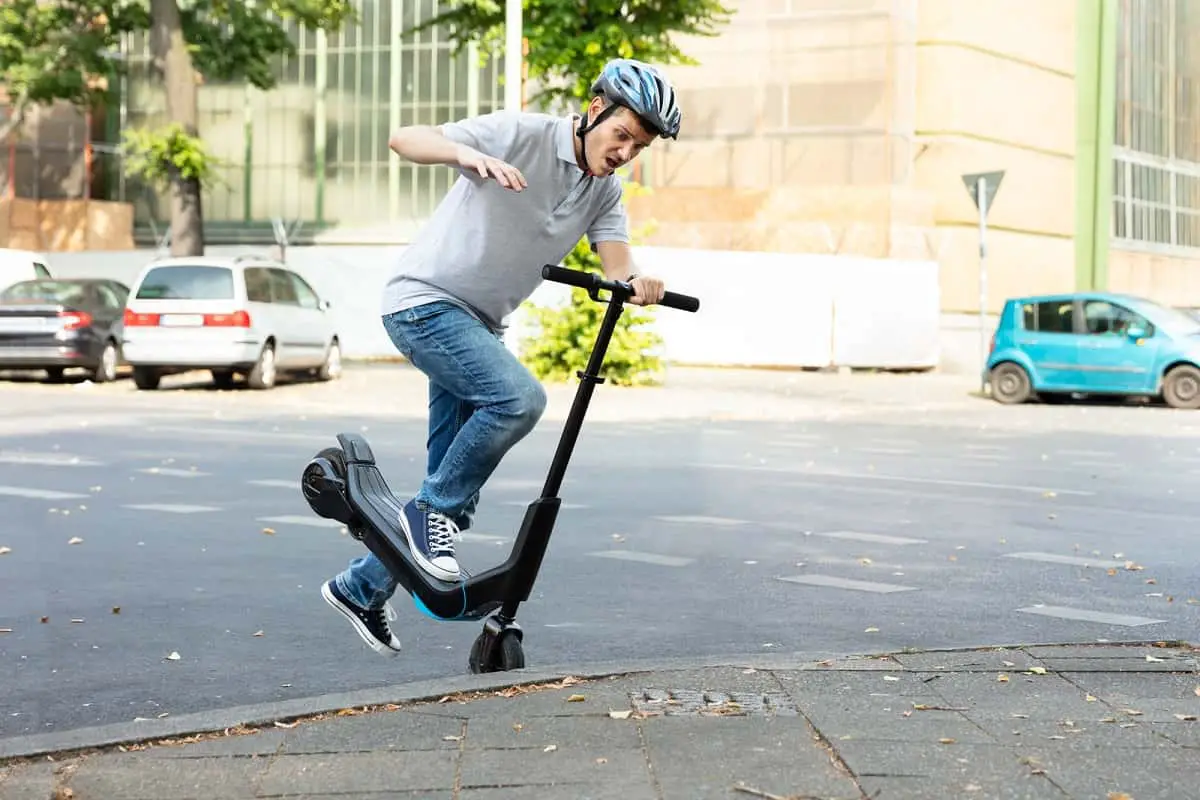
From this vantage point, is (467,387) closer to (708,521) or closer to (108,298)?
(708,521)

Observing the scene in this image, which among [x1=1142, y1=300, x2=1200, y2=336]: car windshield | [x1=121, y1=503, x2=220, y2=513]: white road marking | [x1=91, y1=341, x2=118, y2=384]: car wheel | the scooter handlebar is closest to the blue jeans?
the scooter handlebar

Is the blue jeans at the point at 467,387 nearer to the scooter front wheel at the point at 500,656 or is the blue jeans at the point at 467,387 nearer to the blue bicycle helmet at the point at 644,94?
the scooter front wheel at the point at 500,656

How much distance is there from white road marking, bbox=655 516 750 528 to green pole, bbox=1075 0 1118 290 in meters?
35.8

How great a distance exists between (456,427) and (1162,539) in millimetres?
5734

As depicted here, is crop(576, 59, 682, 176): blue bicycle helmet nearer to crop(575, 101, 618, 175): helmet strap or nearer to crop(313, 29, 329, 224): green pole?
crop(575, 101, 618, 175): helmet strap

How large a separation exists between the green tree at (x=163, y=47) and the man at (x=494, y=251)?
2781cm

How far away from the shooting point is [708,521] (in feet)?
35.7

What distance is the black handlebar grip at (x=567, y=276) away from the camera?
5148 millimetres

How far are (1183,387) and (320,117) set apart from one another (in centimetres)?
3138

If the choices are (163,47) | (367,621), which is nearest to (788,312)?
(163,47)

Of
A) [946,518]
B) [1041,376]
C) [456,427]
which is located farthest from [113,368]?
[456,427]

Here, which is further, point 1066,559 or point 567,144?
point 1066,559

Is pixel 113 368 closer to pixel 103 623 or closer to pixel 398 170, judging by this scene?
pixel 103 623

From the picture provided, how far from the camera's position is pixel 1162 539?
34.1 ft
